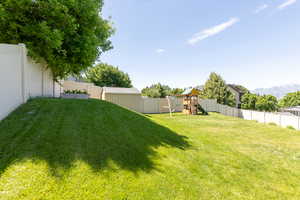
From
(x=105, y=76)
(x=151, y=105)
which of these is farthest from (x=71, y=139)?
(x=105, y=76)

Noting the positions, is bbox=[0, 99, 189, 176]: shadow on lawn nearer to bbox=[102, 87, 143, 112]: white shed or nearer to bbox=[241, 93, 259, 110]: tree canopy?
bbox=[102, 87, 143, 112]: white shed

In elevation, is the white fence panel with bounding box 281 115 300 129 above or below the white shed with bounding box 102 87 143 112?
below

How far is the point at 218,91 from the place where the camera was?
23516 millimetres

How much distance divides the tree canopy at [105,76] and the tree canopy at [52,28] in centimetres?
1937

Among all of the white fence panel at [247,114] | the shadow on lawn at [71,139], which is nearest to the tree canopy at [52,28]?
the shadow on lawn at [71,139]

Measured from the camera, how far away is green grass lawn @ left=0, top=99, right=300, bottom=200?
214 cm

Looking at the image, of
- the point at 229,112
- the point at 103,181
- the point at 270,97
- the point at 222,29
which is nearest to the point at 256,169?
the point at 103,181

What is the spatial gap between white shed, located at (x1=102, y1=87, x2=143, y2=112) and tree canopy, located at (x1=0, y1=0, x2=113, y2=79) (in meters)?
8.39

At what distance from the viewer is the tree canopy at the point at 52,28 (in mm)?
4625

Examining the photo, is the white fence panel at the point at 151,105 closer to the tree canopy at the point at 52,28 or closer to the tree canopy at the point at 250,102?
the tree canopy at the point at 52,28

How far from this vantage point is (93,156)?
2.79 m

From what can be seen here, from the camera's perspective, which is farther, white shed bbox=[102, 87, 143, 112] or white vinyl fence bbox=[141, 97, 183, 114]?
white vinyl fence bbox=[141, 97, 183, 114]

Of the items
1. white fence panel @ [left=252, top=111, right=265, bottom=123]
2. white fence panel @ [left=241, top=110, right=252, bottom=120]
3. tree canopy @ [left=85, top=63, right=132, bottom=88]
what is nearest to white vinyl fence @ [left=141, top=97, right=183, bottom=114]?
white fence panel @ [left=241, top=110, right=252, bottom=120]

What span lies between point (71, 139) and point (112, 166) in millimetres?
1241
